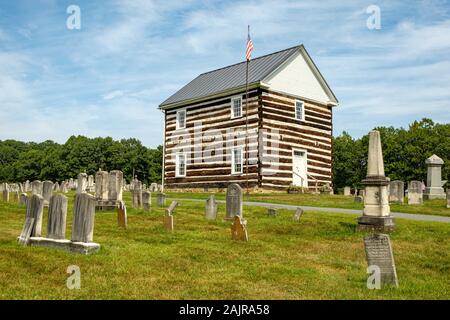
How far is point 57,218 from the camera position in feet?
32.6

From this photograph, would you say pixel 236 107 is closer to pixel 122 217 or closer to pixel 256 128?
pixel 256 128

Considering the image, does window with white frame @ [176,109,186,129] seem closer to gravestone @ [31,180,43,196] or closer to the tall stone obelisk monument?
gravestone @ [31,180,43,196]

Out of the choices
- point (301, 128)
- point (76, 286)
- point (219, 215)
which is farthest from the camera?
point (301, 128)

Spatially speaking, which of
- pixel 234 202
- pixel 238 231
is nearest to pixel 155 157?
pixel 234 202

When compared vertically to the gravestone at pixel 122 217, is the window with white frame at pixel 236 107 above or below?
above

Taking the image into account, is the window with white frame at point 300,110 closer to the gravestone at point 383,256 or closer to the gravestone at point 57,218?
the gravestone at point 57,218

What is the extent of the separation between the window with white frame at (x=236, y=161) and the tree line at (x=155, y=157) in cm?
3460

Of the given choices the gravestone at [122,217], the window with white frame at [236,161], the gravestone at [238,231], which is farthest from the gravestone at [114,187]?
the window with white frame at [236,161]

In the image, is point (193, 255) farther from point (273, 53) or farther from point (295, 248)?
point (273, 53)

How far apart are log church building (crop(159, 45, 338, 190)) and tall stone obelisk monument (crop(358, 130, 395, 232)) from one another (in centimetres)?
1380

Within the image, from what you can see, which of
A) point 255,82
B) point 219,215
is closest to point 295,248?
point 219,215

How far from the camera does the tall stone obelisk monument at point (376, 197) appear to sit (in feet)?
43.2
